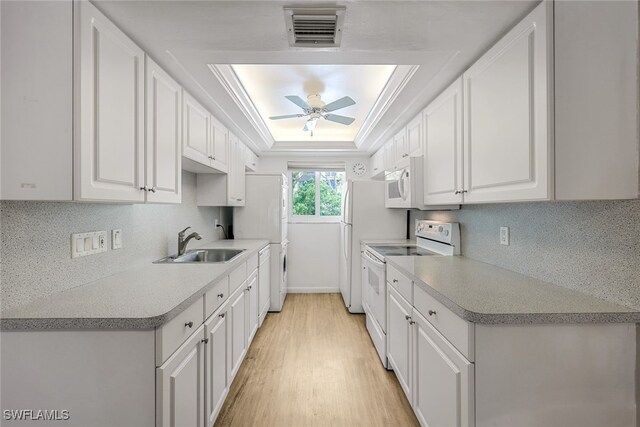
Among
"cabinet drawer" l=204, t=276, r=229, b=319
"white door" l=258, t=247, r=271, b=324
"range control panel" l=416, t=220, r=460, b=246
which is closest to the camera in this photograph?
"cabinet drawer" l=204, t=276, r=229, b=319

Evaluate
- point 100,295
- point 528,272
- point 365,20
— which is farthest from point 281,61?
point 528,272

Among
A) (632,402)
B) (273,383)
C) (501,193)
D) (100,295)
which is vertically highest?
(501,193)

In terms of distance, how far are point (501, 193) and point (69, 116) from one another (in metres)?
A: 1.88

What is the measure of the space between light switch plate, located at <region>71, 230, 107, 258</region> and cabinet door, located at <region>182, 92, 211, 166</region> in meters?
0.71

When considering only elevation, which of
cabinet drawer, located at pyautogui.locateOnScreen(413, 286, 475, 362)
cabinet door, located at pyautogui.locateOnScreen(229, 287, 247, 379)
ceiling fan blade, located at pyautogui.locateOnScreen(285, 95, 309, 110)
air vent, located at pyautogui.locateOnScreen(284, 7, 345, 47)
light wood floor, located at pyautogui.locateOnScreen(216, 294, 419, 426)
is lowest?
light wood floor, located at pyautogui.locateOnScreen(216, 294, 419, 426)

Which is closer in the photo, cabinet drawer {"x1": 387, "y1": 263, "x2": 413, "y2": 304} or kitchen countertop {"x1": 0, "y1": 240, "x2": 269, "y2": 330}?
kitchen countertop {"x1": 0, "y1": 240, "x2": 269, "y2": 330}

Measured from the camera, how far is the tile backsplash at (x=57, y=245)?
1098 millimetres

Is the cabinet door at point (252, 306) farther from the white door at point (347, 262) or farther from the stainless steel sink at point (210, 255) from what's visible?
the white door at point (347, 262)

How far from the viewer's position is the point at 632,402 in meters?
1.06

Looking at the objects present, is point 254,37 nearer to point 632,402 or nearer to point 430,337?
point 430,337

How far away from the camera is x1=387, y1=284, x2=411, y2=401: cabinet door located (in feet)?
5.72

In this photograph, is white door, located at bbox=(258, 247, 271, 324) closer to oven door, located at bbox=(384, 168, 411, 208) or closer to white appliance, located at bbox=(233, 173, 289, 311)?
white appliance, located at bbox=(233, 173, 289, 311)

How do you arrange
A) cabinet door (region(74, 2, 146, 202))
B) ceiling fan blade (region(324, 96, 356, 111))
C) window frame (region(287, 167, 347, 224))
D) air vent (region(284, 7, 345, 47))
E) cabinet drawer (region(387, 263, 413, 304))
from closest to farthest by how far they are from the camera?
1. cabinet door (region(74, 2, 146, 202))
2. air vent (region(284, 7, 345, 47))
3. cabinet drawer (region(387, 263, 413, 304))
4. ceiling fan blade (region(324, 96, 356, 111))
5. window frame (region(287, 167, 347, 224))

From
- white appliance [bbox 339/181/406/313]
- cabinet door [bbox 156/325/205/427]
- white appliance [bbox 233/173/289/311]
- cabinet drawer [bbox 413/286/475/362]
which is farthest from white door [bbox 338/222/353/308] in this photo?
cabinet door [bbox 156/325/205/427]
